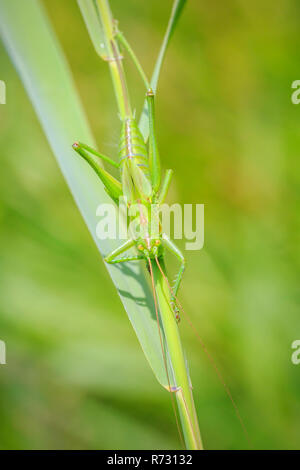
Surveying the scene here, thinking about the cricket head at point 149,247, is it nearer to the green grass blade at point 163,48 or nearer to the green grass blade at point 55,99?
the green grass blade at point 55,99

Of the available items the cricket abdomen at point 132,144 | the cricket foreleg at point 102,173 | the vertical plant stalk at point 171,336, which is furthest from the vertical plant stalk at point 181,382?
the cricket abdomen at point 132,144

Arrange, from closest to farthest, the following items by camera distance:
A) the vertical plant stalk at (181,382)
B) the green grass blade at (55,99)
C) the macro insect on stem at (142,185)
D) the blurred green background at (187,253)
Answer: the vertical plant stalk at (181,382), the macro insect on stem at (142,185), the green grass blade at (55,99), the blurred green background at (187,253)

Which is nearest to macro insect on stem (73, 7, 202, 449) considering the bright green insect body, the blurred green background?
the bright green insect body

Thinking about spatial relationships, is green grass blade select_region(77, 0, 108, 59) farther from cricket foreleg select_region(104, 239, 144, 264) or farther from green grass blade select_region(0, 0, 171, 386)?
cricket foreleg select_region(104, 239, 144, 264)

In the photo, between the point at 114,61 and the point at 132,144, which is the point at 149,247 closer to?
the point at 132,144
